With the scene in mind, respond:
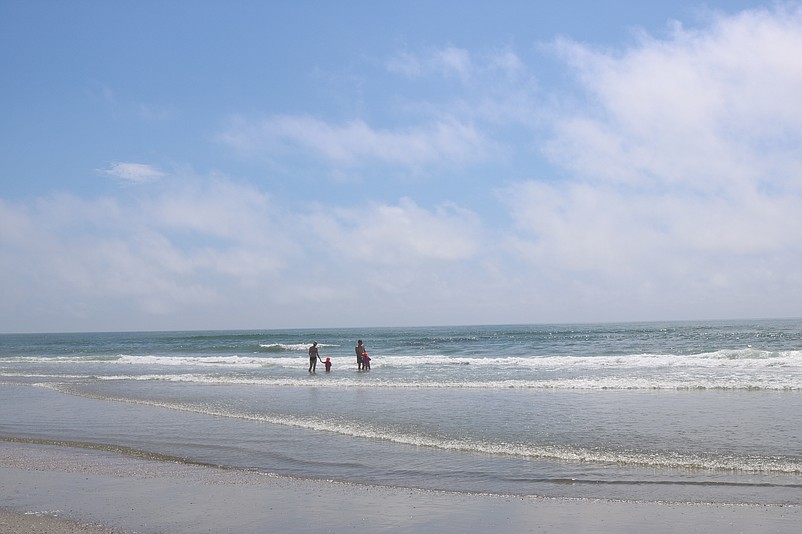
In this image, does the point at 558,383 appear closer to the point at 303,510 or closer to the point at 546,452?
the point at 546,452

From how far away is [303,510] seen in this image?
23.5ft

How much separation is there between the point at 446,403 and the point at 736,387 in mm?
9008

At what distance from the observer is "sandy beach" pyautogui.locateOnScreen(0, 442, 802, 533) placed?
21.2 feet

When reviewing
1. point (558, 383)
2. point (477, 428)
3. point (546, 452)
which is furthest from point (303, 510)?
point (558, 383)

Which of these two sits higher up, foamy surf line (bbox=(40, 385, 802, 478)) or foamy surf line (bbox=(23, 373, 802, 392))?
foamy surf line (bbox=(40, 385, 802, 478))

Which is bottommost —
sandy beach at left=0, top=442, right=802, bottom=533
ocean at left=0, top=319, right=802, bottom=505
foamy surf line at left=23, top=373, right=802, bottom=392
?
foamy surf line at left=23, top=373, right=802, bottom=392

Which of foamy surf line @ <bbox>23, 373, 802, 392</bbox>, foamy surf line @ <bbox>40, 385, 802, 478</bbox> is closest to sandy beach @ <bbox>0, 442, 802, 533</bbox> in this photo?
foamy surf line @ <bbox>40, 385, 802, 478</bbox>

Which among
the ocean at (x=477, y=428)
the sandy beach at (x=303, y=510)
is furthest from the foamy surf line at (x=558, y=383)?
the sandy beach at (x=303, y=510)

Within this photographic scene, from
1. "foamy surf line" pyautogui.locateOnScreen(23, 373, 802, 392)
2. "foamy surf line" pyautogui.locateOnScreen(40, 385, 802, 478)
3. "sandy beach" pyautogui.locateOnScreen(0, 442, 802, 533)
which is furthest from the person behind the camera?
"foamy surf line" pyautogui.locateOnScreen(23, 373, 802, 392)

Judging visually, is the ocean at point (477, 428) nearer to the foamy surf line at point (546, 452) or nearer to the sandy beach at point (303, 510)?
the foamy surf line at point (546, 452)

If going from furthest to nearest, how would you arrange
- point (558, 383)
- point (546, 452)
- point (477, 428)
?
point (558, 383), point (477, 428), point (546, 452)

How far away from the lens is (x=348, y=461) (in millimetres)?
10000

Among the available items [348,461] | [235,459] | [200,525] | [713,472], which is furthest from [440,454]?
[200,525]

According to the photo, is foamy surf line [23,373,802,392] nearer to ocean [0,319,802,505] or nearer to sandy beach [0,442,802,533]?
ocean [0,319,802,505]
